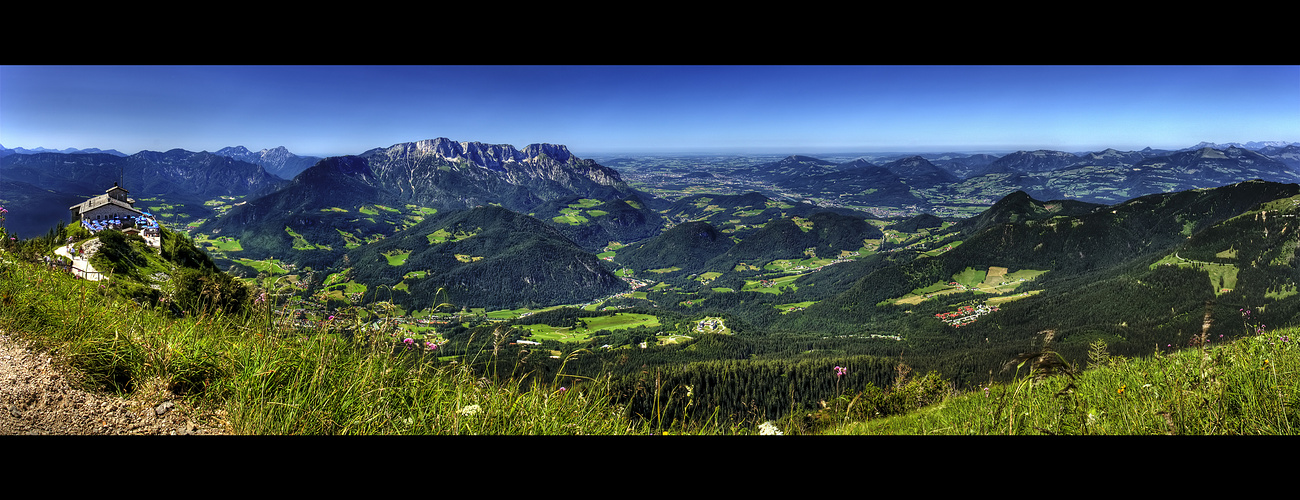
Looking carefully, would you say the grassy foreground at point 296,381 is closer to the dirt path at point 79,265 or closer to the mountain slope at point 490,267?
the dirt path at point 79,265

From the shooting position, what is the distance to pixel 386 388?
196 cm

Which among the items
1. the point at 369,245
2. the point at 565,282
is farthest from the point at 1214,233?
the point at 369,245

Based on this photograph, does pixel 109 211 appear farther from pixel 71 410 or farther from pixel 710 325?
pixel 710 325

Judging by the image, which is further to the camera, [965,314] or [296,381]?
[965,314]

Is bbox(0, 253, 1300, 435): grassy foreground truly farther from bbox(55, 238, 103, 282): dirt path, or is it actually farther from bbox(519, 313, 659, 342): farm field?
bbox(519, 313, 659, 342): farm field

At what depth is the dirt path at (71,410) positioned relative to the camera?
1.68 meters

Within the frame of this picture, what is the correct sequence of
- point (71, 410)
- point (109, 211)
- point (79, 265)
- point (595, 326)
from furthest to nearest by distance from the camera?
point (595, 326) → point (109, 211) → point (79, 265) → point (71, 410)

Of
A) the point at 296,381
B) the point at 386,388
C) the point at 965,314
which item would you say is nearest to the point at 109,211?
the point at 296,381

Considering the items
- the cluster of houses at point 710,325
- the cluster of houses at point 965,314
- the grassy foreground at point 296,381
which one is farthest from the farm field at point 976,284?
the grassy foreground at point 296,381

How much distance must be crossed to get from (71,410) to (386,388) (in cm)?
103

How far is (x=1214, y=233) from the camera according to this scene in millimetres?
113500

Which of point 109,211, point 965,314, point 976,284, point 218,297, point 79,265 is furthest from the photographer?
point 976,284

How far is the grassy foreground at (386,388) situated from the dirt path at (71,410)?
45mm

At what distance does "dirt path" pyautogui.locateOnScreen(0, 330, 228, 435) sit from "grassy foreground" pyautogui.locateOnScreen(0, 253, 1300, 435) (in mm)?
45
